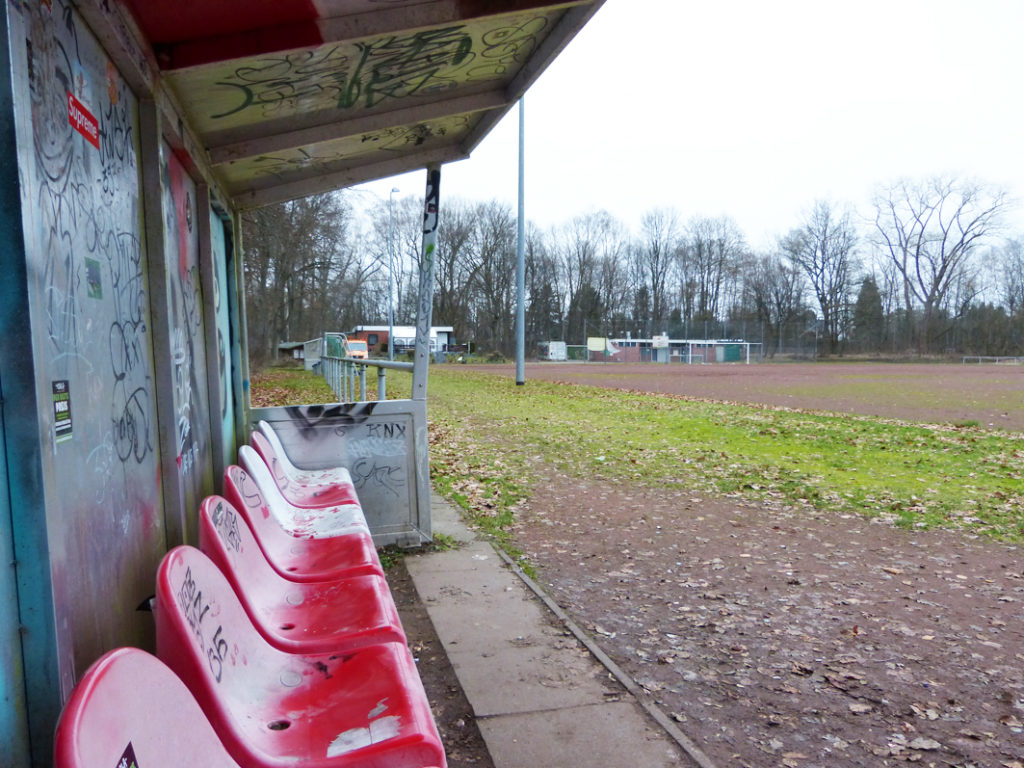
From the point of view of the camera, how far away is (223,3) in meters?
2.46

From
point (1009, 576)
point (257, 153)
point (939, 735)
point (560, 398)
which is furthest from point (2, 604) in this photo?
point (560, 398)

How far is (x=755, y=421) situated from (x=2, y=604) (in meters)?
13.7

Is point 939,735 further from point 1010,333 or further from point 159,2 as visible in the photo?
point 1010,333

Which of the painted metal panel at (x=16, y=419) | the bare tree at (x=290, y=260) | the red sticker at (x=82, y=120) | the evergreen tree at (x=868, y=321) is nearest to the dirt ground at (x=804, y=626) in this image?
the painted metal panel at (x=16, y=419)

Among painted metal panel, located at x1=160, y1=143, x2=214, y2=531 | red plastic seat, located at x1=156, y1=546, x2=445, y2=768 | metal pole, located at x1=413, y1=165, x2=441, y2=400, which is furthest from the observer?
metal pole, located at x1=413, y1=165, x2=441, y2=400

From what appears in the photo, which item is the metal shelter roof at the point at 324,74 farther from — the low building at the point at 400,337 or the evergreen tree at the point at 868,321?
the evergreen tree at the point at 868,321

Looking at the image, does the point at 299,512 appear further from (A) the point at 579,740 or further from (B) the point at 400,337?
(B) the point at 400,337

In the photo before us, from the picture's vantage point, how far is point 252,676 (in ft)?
7.58

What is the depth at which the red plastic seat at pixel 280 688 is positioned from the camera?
1.90 metres

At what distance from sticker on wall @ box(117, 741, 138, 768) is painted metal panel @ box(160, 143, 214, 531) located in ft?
5.66

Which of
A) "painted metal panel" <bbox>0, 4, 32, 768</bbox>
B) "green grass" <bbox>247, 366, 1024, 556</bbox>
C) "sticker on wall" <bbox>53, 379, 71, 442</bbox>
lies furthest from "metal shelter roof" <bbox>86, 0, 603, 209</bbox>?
"green grass" <bbox>247, 366, 1024, 556</bbox>

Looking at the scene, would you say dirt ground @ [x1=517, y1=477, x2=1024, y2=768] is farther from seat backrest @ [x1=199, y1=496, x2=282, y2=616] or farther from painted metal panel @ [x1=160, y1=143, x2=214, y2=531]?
painted metal panel @ [x1=160, y1=143, x2=214, y2=531]

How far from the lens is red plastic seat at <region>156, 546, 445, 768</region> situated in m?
1.90

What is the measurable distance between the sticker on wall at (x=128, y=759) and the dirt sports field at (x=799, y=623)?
2.36 metres
